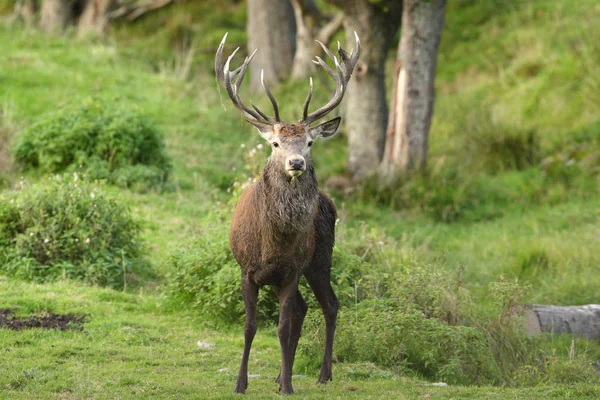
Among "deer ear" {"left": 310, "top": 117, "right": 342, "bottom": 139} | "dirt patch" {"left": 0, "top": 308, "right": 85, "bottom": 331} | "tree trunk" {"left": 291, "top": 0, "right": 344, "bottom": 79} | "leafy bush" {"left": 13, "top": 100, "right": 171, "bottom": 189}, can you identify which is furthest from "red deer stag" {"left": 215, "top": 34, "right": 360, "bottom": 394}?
"tree trunk" {"left": 291, "top": 0, "right": 344, "bottom": 79}

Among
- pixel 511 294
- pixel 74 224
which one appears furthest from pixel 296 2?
pixel 511 294

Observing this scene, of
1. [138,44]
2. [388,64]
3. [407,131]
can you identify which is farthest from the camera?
[138,44]

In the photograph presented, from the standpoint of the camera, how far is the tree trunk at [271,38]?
74.2 feet

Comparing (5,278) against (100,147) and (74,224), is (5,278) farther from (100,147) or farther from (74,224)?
(100,147)

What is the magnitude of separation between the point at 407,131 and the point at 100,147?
5472 mm

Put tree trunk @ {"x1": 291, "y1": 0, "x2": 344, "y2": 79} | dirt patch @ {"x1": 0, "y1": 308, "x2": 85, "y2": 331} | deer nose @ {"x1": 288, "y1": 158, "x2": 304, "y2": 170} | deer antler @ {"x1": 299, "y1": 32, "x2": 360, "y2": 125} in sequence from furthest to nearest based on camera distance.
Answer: tree trunk @ {"x1": 291, "y1": 0, "x2": 344, "y2": 79} < dirt patch @ {"x1": 0, "y1": 308, "x2": 85, "y2": 331} < deer antler @ {"x1": 299, "y1": 32, "x2": 360, "y2": 125} < deer nose @ {"x1": 288, "y1": 158, "x2": 304, "y2": 170}

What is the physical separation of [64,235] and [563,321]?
623 cm

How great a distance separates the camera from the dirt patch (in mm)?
9992

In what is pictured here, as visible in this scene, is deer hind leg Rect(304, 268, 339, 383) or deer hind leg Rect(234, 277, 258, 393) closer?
deer hind leg Rect(234, 277, 258, 393)

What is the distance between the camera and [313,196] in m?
8.32

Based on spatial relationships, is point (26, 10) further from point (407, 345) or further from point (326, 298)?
point (326, 298)

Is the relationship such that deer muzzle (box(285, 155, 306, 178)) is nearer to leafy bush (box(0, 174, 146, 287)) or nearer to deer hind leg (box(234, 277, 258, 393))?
deer hind leg (box(234, 277, 258, 393))

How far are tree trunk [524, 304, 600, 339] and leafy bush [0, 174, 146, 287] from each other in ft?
16.7

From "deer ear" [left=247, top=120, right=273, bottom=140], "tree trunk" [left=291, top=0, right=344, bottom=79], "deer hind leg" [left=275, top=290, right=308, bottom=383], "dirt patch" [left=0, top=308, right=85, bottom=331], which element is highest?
"tree trunk" [left=291, top=0, right=344, bottom=79]
